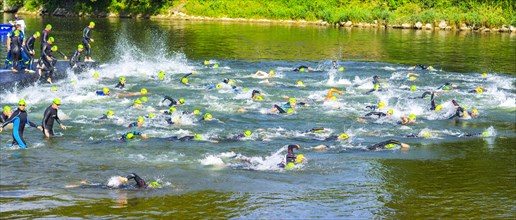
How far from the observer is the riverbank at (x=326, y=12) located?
69.8 meters

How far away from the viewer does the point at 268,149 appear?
23.3 metres

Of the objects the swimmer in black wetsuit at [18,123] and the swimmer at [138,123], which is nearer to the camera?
the swimmer in black wetsuit at [18,123]

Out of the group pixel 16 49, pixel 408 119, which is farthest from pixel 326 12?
pixel 408 119

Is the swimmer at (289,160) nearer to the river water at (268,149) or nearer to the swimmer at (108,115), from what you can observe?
the river water at (268,149)

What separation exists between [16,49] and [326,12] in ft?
158

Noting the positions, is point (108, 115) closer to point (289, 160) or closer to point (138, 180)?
point (289, 160)

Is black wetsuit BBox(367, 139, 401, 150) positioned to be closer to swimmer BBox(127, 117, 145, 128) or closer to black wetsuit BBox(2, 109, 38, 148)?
swimmer BBox(127, 117, 145, 128)

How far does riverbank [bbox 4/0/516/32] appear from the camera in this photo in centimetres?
6975

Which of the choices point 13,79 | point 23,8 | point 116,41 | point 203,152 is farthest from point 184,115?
point 23,8

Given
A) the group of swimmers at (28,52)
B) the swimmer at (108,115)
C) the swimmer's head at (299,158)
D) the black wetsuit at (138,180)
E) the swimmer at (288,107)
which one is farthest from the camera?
the group of swimmers at (28,52)

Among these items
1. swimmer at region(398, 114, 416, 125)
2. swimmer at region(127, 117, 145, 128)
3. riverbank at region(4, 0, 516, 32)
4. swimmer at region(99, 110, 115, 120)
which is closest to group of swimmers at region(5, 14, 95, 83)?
swimmer at region(99, 110, 115, 120)

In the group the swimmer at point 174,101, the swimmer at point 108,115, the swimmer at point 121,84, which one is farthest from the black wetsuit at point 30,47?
the swimmer at point 108,115

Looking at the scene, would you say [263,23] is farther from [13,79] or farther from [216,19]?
[13,79]

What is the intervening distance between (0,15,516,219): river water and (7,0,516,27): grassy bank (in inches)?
991
